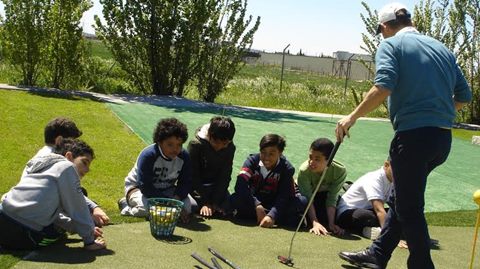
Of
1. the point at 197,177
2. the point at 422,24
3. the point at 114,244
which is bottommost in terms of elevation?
the point at 114,244

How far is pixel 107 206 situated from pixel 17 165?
150 cm

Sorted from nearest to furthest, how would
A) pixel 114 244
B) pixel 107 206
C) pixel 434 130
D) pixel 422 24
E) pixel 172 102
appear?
pixel 434 130, pixel 114 244, pixel 107 206, pixel 172 102, pixel 422 24

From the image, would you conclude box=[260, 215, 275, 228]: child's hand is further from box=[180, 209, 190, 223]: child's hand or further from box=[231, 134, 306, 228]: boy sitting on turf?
box=[180, 209, 190, 223]: child's hand

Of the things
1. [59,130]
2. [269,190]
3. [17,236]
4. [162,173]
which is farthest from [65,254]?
[269,190]

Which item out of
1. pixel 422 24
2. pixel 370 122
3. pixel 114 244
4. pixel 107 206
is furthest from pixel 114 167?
pixel 422 24

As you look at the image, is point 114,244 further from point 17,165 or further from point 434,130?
point 17,165

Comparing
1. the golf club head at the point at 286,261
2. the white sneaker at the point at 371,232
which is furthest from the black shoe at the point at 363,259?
the white sneaker at the point at 371,232

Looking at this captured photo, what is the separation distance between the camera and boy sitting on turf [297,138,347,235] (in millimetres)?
4781

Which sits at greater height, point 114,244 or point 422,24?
point 422,24

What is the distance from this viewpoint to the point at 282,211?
483 centimetres

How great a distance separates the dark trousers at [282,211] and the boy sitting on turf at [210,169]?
141mm

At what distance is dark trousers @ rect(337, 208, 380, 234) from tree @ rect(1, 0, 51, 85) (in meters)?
11.0

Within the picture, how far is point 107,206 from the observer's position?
16.2 feet

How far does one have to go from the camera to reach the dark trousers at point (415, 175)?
10.6 feet
